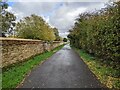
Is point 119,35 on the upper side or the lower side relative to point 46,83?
upper

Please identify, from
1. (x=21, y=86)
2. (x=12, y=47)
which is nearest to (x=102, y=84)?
(x=21, y=86)

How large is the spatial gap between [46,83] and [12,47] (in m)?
6.33

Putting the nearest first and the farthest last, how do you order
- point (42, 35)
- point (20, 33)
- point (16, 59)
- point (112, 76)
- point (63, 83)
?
point (63, 83) < point (112, 76) < point (16, 59) < point (20, 33) < point (42, 35)

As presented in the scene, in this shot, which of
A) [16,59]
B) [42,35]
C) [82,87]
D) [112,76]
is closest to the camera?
[82,87]

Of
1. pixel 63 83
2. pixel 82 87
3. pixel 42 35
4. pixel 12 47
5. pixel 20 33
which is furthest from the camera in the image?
pixel 42 35

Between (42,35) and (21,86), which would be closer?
(21,86)

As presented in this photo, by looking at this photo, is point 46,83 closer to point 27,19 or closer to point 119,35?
point 119,35

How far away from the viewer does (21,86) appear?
32.0 feet

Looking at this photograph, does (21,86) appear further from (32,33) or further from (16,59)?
(32,33)

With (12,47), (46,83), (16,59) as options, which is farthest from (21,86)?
(16,59)

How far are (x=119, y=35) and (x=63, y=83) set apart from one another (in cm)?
329

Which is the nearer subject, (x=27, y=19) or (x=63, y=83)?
(x=63, y=83)

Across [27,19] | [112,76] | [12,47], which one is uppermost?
[27,19]

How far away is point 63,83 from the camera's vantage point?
408 inches
